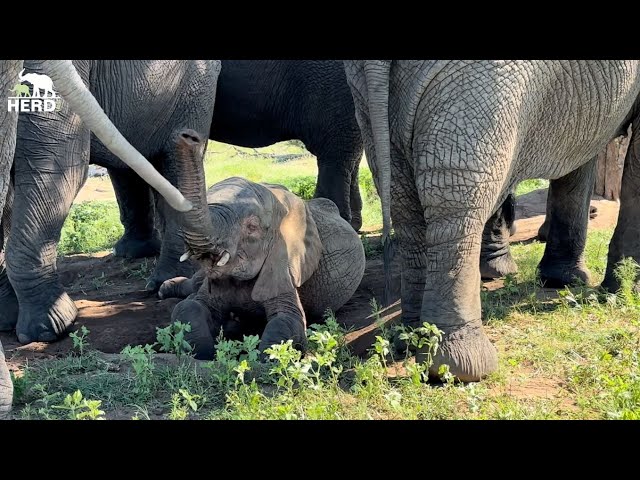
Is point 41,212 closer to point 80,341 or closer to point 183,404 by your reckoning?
point 80,341

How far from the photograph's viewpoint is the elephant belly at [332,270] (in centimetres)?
606

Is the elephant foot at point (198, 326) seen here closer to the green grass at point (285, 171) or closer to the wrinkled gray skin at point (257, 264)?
the wrinkled gray skin at point (257, 264)

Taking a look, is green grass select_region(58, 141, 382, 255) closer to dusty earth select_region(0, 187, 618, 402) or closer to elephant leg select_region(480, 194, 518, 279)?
dusty earth select_region(0, 187, 618, 402)

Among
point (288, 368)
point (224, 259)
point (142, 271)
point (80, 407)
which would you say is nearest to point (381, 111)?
point (224, 259)

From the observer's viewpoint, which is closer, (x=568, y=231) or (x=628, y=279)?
(x=628, y=279)

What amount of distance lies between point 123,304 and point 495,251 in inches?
108

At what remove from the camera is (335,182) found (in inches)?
345

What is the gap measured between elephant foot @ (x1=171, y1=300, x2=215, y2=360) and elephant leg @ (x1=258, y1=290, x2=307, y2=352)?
319 millimetres

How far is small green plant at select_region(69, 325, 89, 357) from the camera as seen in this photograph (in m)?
5.18

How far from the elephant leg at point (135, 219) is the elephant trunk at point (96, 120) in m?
4.95

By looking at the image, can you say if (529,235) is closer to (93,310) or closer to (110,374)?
(93,310)

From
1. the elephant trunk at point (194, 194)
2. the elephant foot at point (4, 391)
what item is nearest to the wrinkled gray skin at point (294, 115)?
the elephant trunk at point (194, 194)

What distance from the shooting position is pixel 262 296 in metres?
5.39
